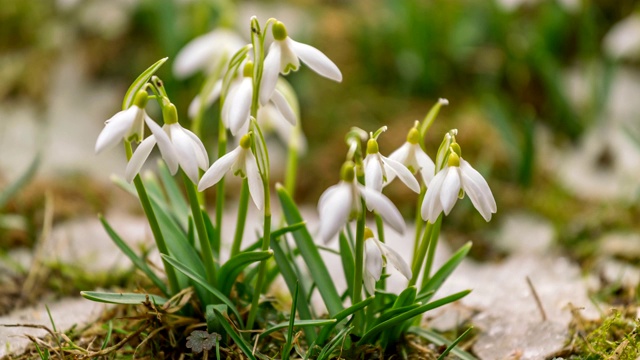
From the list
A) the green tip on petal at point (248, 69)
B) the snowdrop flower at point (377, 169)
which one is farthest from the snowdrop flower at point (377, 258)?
the green tip on petal at point (248, 69)

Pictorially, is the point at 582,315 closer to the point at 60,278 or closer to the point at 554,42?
the point at 60,278

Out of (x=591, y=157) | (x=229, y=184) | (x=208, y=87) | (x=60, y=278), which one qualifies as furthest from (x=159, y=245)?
(x=591, y=157)

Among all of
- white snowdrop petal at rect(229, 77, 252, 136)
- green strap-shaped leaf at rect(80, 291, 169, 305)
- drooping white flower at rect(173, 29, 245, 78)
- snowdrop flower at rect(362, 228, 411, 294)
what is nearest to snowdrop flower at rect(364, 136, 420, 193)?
snowdrop flower at rect(362, 228, 411, 294)

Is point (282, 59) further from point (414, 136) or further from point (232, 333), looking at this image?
point (232, 333)

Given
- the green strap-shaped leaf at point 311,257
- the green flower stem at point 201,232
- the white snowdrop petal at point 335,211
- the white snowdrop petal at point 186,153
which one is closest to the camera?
the white snowdrop petal at point 335,211

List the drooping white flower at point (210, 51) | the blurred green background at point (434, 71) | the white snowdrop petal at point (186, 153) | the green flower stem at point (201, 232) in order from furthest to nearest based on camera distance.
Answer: the blurred green background at point (434, 71)
the drooping white flower at point (210, 51)
the green flower stem at point (201, 232)
the white snowdrop petal at point (186, 153)

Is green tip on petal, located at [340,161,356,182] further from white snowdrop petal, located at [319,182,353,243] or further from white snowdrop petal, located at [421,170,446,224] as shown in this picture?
white snowdrop petal, located at [421,170,446,224]

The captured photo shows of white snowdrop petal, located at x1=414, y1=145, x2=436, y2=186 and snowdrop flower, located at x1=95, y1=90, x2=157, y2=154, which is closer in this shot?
snowdrop flower, located at x1=95, y1=90, x2=157, y2=154

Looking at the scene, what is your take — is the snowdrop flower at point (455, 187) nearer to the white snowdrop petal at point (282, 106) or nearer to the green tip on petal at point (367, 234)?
the green tip on petal at point (367, 234)
